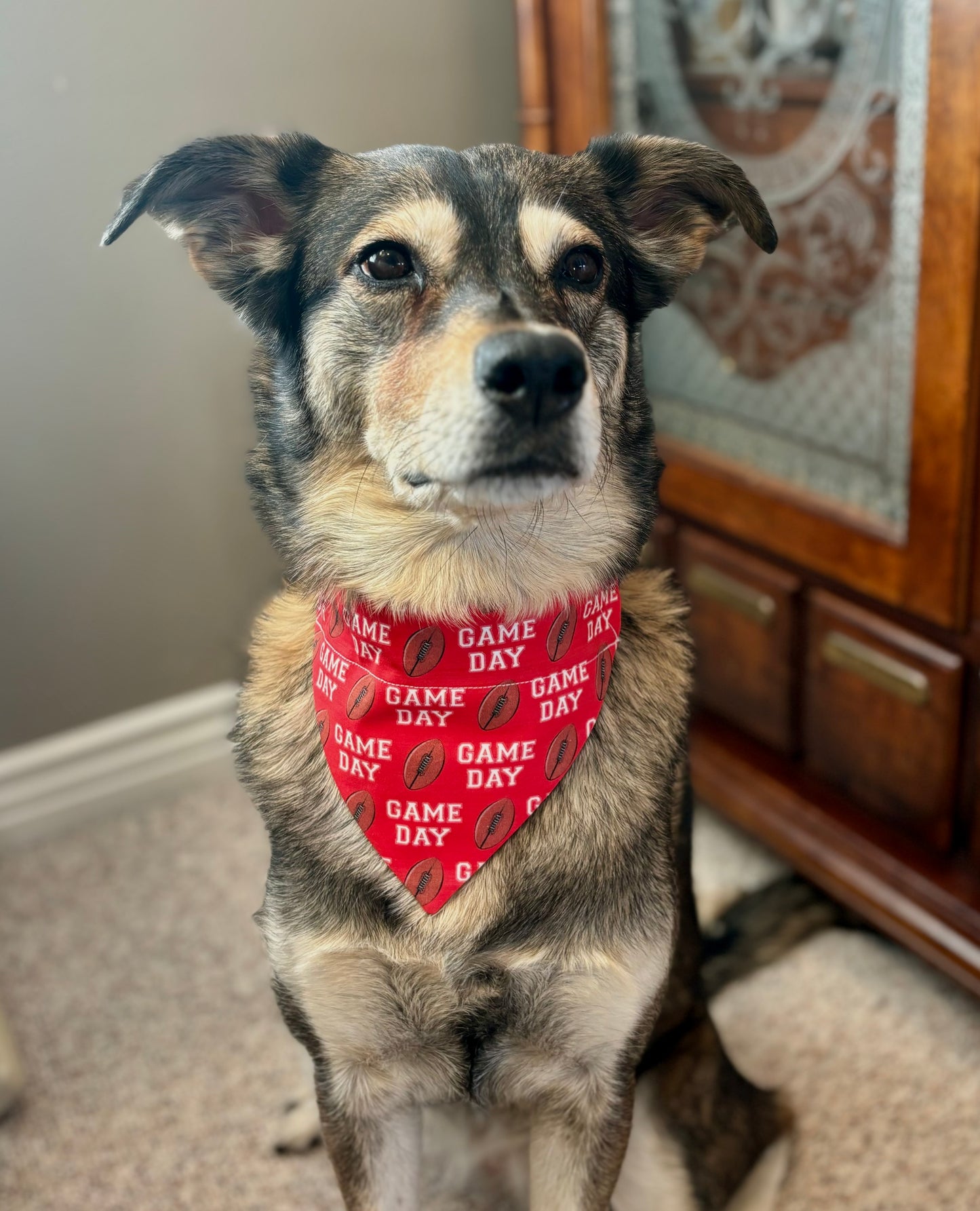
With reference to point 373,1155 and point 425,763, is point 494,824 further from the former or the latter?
point 373,1155

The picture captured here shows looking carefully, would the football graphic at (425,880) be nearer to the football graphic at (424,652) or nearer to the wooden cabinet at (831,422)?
the football graphic at (424,652)

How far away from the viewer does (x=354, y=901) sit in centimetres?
103

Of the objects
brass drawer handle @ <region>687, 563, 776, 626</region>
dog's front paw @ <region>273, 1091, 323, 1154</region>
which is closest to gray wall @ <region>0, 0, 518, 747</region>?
brass drawer handle @ <region>687, 563, 776, 626</region>

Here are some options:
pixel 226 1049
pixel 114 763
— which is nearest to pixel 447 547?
pixel 226 1049

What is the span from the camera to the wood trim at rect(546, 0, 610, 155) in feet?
5.85

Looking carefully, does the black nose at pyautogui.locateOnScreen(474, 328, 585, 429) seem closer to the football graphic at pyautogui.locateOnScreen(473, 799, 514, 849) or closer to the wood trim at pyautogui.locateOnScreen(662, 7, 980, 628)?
the football graphic at pyautogui.locateOnScreen(473, 799, 514, 849)

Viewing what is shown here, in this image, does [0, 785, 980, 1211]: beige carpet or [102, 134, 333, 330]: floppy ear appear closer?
[102, 134, 333, 330]: floppy ear

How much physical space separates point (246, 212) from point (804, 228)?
2.90ft

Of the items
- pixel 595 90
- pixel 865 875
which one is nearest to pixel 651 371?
pixel 595 90

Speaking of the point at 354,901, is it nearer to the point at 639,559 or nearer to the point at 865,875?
the point at 639,559

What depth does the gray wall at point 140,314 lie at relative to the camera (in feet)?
5.90

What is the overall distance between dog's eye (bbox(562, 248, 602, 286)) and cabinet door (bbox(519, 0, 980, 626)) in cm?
51

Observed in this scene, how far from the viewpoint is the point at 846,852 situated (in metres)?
1.69

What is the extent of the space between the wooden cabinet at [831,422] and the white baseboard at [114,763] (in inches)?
35.1
